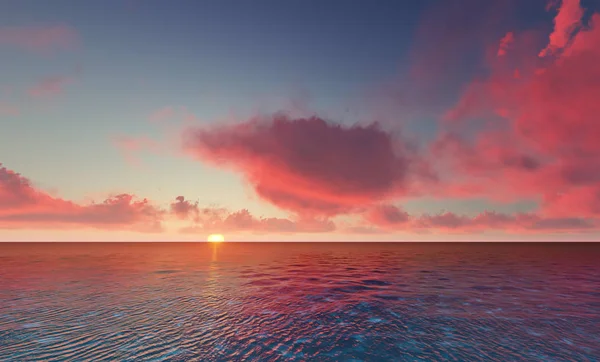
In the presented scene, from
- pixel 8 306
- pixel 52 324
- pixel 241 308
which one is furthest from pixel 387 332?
pixel 8 306

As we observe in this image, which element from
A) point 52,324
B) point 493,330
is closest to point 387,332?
point 493,330

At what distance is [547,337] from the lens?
48.2 feet

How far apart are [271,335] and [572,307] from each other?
24.0 metres

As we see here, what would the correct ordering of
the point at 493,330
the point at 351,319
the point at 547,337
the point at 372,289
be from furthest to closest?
the point at 372,289 < the point at 351,319 < the point at 493,330 < the point at 547,337

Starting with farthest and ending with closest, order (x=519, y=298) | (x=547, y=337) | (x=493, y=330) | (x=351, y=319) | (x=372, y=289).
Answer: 1. (x=372, y=289)
2. (x=519, y=298)
3. (x=351, y=319)
4. (x=493, y=330)
5. (x=547, y=337)

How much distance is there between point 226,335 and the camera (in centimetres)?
1486

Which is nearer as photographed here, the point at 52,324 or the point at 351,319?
the point at 52,324

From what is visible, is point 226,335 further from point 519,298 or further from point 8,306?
point 519,298

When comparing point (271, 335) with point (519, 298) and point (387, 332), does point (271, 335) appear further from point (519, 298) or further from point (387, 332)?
point (519, 298)

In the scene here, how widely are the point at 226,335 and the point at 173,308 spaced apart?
8.25 metres

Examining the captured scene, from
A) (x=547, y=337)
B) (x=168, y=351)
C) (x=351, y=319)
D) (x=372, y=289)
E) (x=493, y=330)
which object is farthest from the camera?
(x=372, y=289)

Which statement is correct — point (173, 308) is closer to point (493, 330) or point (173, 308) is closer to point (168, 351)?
point (168, 351)

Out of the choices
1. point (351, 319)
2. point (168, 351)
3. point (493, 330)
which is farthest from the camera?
point (351, 319)

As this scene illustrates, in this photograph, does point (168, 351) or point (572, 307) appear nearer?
point (168, 351)
